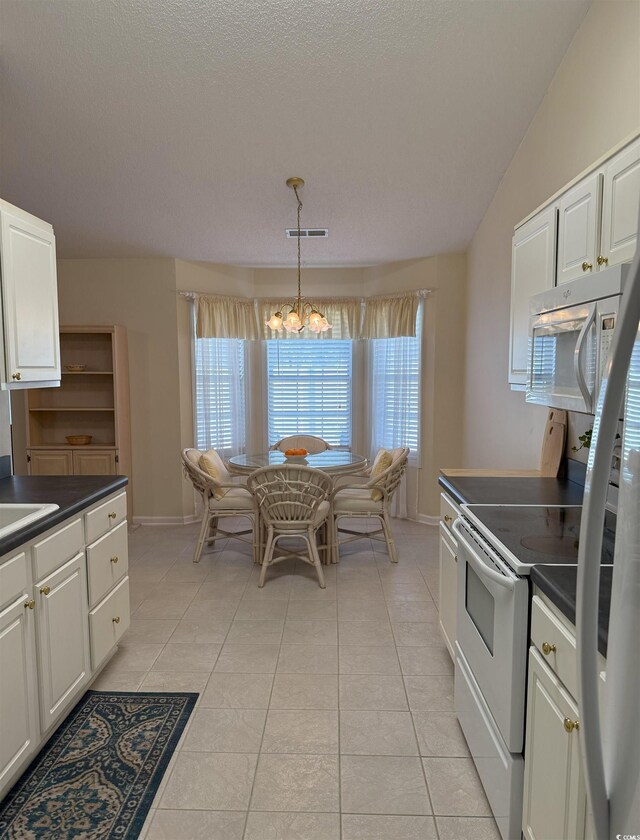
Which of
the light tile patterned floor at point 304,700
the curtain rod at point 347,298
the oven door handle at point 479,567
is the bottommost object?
the light tile patterned floor at point 304,700

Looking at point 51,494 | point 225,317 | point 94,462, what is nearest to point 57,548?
point 51,494

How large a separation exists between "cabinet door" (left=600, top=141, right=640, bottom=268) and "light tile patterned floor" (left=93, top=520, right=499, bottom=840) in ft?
6.07

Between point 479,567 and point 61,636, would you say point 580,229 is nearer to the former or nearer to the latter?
point 479,567

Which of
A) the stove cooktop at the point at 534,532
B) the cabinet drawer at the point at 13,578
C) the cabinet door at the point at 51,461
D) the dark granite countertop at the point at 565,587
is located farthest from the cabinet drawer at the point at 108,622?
the cabinet door at the point at 51,461

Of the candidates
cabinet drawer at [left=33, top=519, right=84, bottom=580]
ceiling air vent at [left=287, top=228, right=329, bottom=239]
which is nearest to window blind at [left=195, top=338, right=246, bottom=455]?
ceiling air vent at [left=287, top=228, right=329, bottom=239]

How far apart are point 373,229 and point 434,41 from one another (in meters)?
1.86

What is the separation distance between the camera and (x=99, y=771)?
194 centimetres

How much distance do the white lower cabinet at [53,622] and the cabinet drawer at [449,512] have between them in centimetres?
161

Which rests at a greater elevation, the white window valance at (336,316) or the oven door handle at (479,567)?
the white window valance at (336,316)

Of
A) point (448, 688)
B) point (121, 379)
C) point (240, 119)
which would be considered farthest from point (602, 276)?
point (121, 379)

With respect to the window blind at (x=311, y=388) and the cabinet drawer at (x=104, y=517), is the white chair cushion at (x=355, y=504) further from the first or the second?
the cabinet drawer at (x=104, y=517)

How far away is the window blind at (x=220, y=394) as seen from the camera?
5.21m

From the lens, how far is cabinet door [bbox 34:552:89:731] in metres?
1.94

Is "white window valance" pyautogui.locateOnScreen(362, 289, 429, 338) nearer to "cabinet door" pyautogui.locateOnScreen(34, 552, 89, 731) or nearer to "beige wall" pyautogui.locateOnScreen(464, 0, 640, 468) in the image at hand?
"beige wall" pyautogui.locateOnScreen(464, 0, 640, 468)
